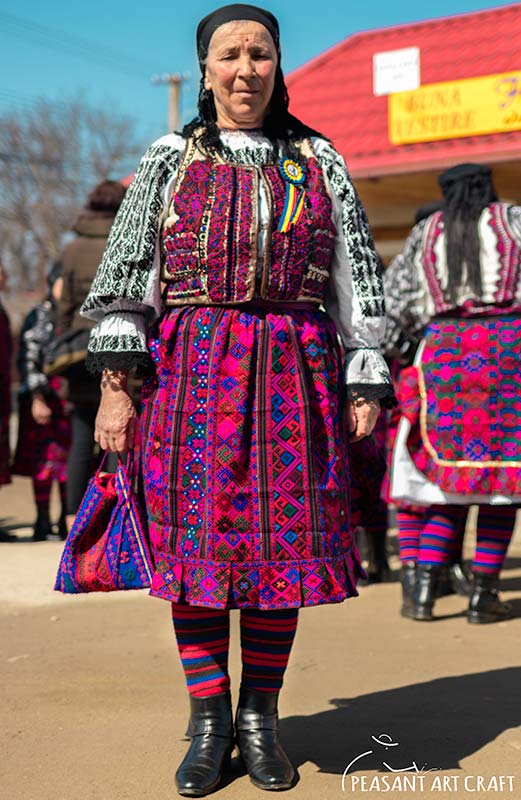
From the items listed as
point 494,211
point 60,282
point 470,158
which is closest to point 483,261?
point 494,211

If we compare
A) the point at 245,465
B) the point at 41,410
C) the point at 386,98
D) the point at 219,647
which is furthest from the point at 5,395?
the point at 245,465

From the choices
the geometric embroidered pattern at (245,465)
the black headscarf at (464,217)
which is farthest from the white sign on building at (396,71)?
the geometric embroidered pattern at (245,465)

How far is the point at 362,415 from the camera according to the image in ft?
10.2

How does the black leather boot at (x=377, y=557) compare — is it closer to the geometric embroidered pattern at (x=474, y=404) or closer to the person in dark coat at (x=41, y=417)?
the geometric embroidered pattern at (x=474, y=404)

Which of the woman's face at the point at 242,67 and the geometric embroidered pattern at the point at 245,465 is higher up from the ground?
the woman's face at the point at 242,67

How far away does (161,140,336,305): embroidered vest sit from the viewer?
2.95 m

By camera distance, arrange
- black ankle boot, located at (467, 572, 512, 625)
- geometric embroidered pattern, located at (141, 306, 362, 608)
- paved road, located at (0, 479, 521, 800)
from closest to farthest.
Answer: geometric embroidered pattern, located at (141, 306, 362, 608) → paved road, located at (0, 479, 521, 800) → black ankle boot, located at (467, 572, 512, 625)

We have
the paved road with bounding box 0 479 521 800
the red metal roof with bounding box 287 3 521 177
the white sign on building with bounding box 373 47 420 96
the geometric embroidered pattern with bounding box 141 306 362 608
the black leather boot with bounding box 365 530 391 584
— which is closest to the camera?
the geometric embroidered pattern with bounding box 141 306 362 608

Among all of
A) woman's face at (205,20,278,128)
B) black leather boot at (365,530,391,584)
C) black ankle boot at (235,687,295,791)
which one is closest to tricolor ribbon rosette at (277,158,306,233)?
woman's face at (205,20,278,128)

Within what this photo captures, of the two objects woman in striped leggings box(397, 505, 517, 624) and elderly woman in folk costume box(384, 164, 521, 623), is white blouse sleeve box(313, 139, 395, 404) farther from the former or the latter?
woman in striped leggings box(397, 505, 517, 624)

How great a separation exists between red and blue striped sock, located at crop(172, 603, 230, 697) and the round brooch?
A: 1.13 metres

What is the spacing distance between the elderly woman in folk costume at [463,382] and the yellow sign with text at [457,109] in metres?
4.65

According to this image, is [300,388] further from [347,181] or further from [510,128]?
[510,128]

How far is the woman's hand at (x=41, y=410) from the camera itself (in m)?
7.38
